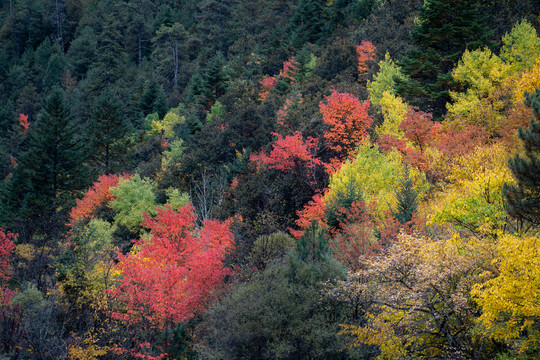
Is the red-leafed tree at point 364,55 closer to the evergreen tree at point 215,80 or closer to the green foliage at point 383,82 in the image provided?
the green foliage at point 383,82

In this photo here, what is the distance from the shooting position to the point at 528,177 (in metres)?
13.8

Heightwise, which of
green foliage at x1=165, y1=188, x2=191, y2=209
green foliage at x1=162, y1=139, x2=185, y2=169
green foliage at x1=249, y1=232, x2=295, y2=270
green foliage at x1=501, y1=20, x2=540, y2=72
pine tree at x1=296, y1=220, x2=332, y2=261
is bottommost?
green foliage at x1=165, y1=188, x2=191, y2=209

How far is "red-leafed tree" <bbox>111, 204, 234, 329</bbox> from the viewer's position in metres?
24.6

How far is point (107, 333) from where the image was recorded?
77.1 ft

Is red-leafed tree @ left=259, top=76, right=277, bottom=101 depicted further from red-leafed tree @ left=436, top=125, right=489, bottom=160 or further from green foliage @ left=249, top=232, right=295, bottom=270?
green foliage @ left=249, top=232, right=295, bottom=270

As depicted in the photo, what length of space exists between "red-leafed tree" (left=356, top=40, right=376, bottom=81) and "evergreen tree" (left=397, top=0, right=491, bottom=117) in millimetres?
9690

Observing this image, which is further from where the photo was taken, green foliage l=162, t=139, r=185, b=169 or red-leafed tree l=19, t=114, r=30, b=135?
red-leafed tree l=19, t=114, r=30, b=135

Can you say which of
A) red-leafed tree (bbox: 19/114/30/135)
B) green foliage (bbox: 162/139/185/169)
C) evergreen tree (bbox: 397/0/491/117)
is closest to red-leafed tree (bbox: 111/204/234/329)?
green foliage (bbox: 162/139/185/169)

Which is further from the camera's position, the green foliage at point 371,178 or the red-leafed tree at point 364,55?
the red-leafed tree at point 364,55

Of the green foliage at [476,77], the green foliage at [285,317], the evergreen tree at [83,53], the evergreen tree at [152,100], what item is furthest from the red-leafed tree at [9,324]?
the evergreen tree at [83,53]

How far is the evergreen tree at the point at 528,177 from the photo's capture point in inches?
540

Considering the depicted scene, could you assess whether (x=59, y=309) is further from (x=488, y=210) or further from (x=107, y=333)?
(x=488, y=210)

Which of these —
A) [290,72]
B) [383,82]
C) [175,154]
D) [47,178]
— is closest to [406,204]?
[383,82]

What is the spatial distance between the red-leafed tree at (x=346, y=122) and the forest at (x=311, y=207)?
18 centimetres
